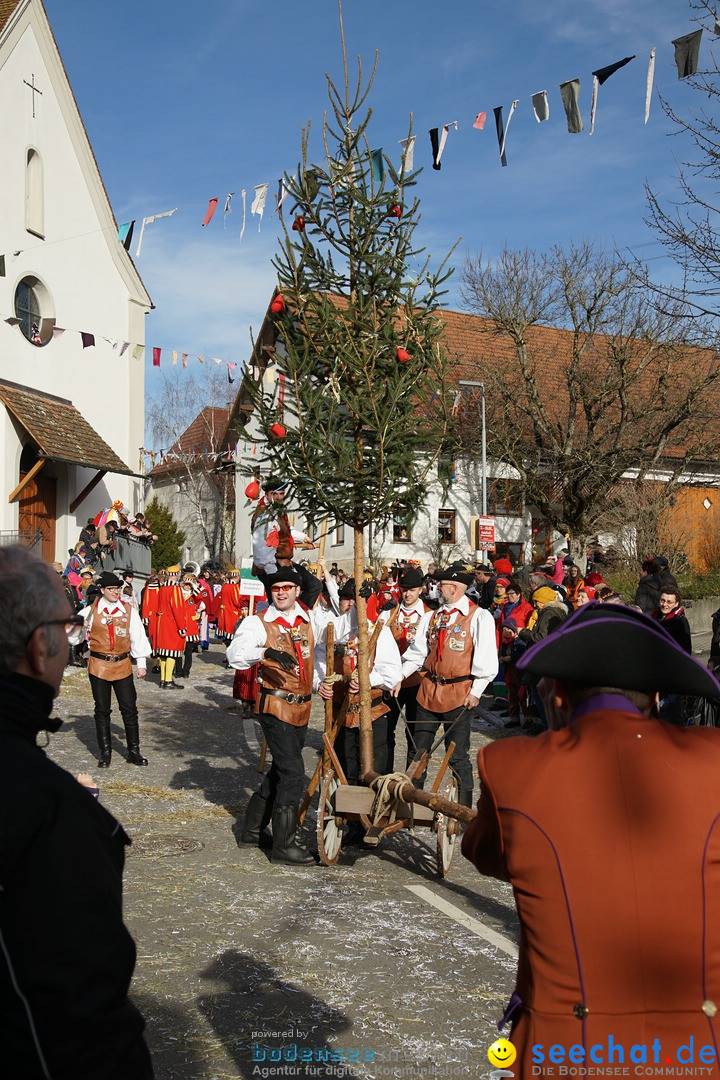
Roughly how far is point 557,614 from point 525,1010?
933 centimetres

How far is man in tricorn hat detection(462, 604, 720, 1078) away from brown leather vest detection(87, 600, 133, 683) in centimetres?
913

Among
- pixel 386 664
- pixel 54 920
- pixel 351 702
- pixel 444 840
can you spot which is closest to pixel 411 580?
pixel 386 664

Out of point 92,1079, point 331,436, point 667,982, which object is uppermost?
point 331,436

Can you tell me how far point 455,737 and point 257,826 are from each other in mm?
1725

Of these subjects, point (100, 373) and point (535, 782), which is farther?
point (100, 373)

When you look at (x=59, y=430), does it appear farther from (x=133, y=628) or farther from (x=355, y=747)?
(x=355, y=747)

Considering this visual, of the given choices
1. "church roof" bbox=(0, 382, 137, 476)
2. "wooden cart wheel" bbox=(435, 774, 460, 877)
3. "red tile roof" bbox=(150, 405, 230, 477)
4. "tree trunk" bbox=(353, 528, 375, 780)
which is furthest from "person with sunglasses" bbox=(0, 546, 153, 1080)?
"red tile roof" bbox=(150, 405, 230, 477)

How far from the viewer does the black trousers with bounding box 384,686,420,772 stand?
28.3 ft

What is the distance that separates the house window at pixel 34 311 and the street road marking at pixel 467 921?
22.9 metres

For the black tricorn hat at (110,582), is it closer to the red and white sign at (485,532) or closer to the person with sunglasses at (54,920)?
the person with sunglasses at (54,920)

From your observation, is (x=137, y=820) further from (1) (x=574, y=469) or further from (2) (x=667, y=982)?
(1) (x=574, y=469)

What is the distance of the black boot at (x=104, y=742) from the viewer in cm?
1105

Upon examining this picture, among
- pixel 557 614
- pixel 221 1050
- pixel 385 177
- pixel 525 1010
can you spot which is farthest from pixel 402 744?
pixel 525 1010

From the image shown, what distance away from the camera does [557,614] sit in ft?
37.4
